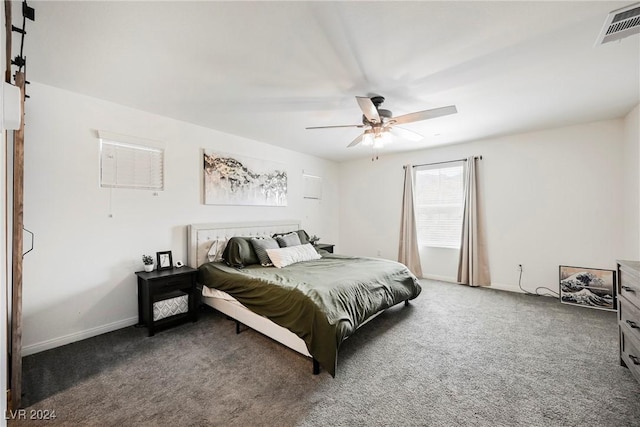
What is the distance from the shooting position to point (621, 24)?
174cm

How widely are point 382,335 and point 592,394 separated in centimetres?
155

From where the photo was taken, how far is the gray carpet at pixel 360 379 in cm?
172

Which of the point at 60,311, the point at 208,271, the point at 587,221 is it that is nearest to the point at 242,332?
the point at 208,271

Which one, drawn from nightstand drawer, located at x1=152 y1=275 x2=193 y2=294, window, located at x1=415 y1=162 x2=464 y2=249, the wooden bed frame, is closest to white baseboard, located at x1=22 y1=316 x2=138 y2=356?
nightstand drawer, located at x1=152 y1=275 x2=193 y2=294

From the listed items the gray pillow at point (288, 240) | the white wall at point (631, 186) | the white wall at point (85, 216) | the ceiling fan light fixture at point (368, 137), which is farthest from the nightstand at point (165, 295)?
the white wall at point (631, 186)

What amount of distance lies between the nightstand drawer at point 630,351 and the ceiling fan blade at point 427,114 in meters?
2.16

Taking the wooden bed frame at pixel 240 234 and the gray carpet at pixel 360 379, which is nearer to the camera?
the gray carpet at pixel 360 379

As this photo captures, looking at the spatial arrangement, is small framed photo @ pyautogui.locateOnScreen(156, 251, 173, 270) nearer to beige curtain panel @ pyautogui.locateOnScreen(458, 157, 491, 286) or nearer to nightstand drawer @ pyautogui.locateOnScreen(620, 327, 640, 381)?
nightstand drawer @ pyautogui.locateOnScreen(620, 327, 640, 381)

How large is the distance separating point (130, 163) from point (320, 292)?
2.57m

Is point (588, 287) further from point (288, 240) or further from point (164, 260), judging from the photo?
point (164, 260)

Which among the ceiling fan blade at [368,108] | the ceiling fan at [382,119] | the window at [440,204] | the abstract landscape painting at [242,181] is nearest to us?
the ceiling fan blade at [368,108]

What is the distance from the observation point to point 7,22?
1.60 meters

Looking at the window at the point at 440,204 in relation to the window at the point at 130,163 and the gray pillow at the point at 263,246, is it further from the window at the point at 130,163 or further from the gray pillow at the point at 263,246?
the window at the point at 130,163

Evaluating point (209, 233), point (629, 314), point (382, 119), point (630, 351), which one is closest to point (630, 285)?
point (629, 314)
